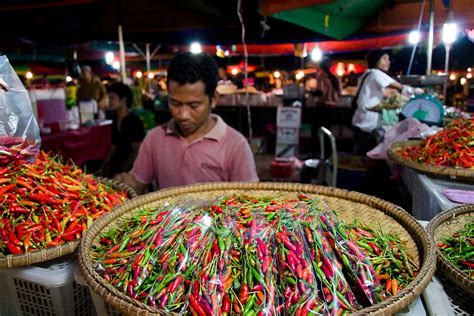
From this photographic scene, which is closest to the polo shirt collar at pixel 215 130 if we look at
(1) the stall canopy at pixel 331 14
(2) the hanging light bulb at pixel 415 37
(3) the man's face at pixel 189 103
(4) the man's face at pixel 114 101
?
(3) the man's face at pixel 189 103

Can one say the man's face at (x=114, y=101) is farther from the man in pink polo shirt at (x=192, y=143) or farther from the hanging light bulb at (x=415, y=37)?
the hanging light bulb at (x=415, y=37)

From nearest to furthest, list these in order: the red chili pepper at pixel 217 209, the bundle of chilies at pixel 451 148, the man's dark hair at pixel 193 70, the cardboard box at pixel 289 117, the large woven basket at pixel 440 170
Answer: the red chili pepper at pixel 217 209, the large woven basket at pixel 440 170, the bundle of chilies at pixel 451 148, the man's dark hair at pixel 193 70, the cardboard box at pixel 289 117

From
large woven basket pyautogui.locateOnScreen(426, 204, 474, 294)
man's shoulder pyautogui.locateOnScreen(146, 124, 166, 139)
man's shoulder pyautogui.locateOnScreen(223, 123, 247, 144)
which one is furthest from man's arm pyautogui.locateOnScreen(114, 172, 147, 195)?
large woven basket pyautogui.locateOnScreen(426, 204, 474, 294)

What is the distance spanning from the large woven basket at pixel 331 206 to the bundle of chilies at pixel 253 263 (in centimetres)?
7

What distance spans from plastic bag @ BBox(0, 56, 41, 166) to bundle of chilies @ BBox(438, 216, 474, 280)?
5.97 ft

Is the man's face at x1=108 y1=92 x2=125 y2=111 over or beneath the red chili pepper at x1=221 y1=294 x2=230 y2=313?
over

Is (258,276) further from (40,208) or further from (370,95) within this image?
(370,95)

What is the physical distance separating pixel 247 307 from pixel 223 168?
5.22 ft

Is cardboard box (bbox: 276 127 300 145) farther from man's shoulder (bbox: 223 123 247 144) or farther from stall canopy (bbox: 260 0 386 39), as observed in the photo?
A: man's shoulder (bbox: 223 123 247 144)

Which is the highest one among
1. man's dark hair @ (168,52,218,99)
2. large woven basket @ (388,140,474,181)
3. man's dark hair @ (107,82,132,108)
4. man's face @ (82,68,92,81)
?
man's face @ (82,68,92,81)

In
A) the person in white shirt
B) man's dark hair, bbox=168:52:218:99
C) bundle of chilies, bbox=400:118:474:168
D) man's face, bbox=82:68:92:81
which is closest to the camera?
bundle of chilies, bbox=400:118:474:168

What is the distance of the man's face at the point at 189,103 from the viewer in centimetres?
228

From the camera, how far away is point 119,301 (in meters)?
0.95

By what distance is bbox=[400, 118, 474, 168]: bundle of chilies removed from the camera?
2.17 meters
